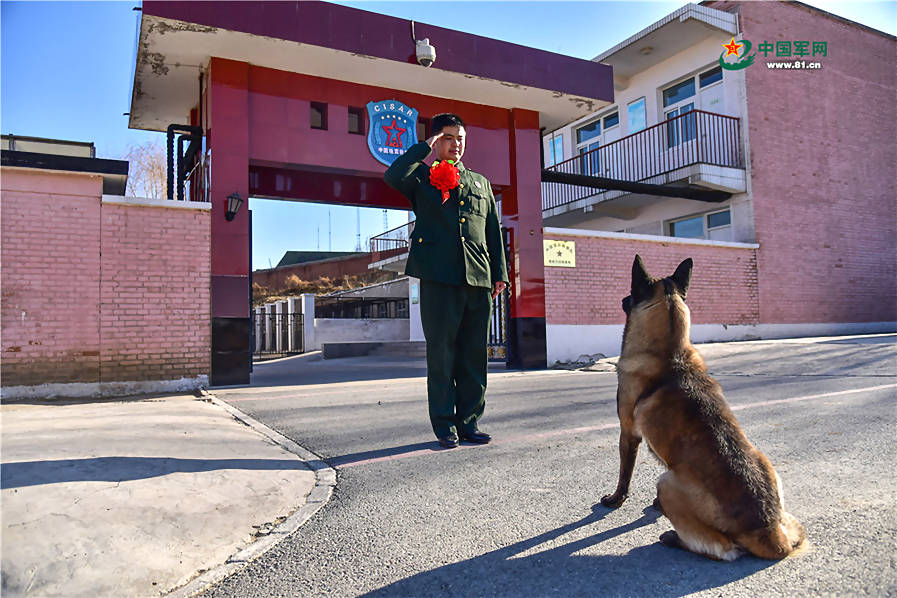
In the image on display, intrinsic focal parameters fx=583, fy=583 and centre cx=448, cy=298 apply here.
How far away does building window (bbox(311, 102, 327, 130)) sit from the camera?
9.59 metres

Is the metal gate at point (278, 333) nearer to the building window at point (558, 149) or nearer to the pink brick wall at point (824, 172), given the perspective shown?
the building window at point (558, 149)

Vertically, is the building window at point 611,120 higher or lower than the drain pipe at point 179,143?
higher

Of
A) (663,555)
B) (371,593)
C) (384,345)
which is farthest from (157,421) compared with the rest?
(384,345)

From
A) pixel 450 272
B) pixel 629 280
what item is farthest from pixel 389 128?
pixel 450 272

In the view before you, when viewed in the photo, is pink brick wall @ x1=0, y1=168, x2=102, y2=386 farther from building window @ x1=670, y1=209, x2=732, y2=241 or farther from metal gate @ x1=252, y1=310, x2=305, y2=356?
metal gate @ x1=252, y1=310, x2=305, y2=356

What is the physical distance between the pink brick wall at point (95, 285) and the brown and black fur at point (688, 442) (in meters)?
7.28

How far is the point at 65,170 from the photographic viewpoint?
754 centimetres

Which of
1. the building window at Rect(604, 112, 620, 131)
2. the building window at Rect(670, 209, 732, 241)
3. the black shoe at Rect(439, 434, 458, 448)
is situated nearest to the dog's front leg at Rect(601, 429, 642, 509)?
the black shoe at Rect(439, 434, 458, 448)

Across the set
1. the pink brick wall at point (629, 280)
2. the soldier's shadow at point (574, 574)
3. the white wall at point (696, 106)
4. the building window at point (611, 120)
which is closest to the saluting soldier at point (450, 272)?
the soldier's shadow at point (574, 574)

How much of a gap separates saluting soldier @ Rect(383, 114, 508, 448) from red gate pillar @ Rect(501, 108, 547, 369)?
22.7ft

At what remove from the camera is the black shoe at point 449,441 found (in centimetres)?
381

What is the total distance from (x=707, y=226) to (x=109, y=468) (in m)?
15.4
